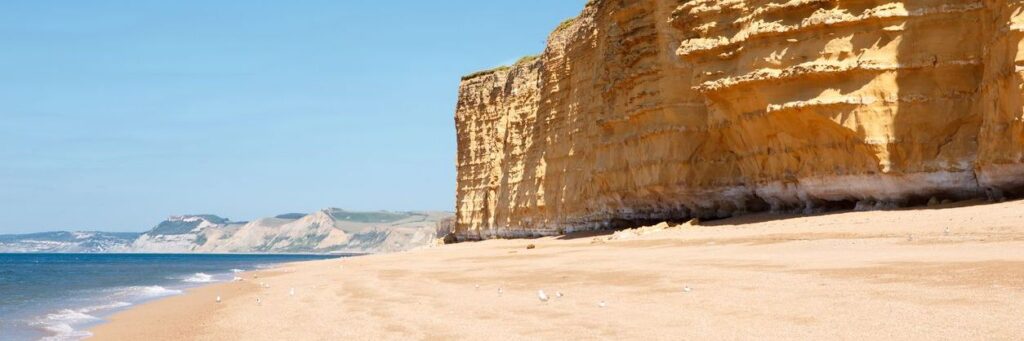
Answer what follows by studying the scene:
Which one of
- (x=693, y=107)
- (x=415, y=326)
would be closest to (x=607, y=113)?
(x=693, y=107)

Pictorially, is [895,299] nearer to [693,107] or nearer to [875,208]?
[875,208]

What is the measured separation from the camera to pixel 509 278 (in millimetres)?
14258

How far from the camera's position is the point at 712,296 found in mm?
8805

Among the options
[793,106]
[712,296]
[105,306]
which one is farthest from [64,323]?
[793,106]

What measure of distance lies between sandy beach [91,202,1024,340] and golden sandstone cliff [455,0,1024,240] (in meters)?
1.85

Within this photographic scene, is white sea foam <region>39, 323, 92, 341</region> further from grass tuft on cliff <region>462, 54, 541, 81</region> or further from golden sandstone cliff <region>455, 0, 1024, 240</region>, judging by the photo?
grass tuft on cliff <region>462, 54, 541, 81</region>

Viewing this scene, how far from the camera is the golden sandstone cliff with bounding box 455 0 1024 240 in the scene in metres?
17.4

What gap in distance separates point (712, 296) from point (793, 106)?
38.7ft

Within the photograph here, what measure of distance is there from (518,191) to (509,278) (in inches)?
1035

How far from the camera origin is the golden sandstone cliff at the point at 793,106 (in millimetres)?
17422

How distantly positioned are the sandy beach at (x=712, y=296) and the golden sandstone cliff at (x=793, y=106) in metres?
1.85

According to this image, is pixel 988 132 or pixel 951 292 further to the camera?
pixel 988 132

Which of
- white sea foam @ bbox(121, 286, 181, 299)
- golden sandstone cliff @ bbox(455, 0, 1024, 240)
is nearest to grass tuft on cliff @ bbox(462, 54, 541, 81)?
golden sandstone cliff @ bbox(455, 0, 1024, 240)

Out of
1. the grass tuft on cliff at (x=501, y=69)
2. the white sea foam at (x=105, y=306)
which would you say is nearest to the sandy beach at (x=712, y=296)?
the white sea foam at (x=105, y=306)
